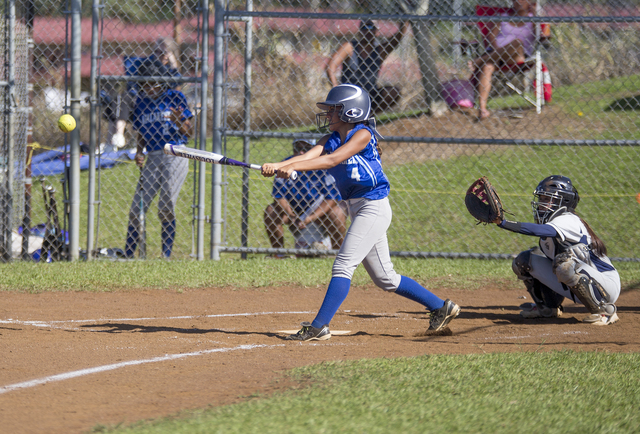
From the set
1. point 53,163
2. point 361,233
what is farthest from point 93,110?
point 53,163

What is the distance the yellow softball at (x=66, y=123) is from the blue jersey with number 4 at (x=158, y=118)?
0.91m

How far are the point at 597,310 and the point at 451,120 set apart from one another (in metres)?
7.82

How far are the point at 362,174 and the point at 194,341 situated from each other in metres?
1.60

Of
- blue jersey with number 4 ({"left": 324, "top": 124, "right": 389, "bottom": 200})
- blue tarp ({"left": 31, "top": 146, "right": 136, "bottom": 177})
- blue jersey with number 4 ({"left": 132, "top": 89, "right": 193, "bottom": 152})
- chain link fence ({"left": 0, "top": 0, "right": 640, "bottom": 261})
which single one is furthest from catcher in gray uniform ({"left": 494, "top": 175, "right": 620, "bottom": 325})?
blue tarp ({"left": 31, "top": 146, "right": 136, "bottom": 177})

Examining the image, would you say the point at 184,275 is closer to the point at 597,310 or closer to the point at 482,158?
the point at 597,310

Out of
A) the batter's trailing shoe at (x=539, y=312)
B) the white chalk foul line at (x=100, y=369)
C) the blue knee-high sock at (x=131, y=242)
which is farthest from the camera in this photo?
the blue knee-high sock at (x=131, y=242)

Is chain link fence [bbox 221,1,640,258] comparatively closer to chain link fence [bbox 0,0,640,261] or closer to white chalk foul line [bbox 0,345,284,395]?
chain link fence [bbox 0,0,640,261]

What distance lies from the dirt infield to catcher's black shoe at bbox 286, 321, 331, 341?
69 millimetres

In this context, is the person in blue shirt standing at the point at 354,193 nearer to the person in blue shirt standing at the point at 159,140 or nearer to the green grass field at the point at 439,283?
the green grass field at the point at 439,283

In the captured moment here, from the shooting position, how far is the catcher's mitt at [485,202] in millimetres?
4684

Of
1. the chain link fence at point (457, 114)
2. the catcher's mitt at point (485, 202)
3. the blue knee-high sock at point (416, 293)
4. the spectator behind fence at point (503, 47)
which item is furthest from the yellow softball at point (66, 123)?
the spectator behind fence at point (503, 47)

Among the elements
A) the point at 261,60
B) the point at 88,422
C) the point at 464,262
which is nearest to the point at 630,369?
the point at 88,422

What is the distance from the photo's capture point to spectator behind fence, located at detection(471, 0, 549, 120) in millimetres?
10156

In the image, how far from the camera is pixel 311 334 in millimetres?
4508
